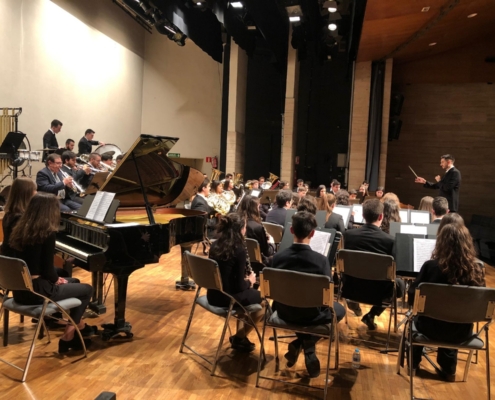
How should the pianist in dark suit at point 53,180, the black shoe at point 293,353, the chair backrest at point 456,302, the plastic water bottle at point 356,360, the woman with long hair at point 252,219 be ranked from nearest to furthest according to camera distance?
the chair backrest at point 456,302 < the black shoe at point 293,353 < the plastic water bottle at point 356,360 < the woman with long hair at point 252,219 < the pianist in dark suit at point 53,180

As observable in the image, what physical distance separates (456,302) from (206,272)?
176 cm

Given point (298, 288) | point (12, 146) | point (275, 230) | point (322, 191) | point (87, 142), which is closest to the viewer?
point (298, 288)

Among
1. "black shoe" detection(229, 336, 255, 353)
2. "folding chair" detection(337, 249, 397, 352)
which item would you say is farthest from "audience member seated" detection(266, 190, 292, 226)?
"black shoe" detection(229, 336, 255, 353)

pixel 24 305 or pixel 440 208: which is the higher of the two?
pixel 440 208

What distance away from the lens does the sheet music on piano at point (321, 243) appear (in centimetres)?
382

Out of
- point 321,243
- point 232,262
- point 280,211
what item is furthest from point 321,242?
point 280,211

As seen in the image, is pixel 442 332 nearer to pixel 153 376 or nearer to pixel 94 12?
pixel 153 376

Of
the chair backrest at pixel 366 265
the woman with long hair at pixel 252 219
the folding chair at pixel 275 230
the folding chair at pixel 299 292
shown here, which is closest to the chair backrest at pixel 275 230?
the folding chair at pixel 275 230

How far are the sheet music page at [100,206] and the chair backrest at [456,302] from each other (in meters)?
2.75

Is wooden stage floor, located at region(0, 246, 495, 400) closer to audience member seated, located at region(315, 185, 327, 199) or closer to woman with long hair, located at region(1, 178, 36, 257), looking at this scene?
woman with long hair, located at region(1, 178, 36, 257)

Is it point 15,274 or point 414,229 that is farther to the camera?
point 414,229

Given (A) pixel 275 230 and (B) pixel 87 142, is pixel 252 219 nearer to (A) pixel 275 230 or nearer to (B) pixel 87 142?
(A) pixel 275 230

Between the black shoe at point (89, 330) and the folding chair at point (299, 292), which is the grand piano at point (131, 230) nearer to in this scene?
the black shoe at point (89, 330)

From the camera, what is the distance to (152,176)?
490cm
